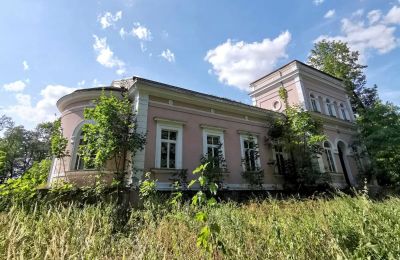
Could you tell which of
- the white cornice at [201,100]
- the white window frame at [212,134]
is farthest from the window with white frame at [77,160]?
the white window frame at [212,134]

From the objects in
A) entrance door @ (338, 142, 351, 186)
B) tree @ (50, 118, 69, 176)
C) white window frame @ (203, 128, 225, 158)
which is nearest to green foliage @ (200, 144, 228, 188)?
white window frame @ (203, 128, 225, 158)

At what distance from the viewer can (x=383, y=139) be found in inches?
672

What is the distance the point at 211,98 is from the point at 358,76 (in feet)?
69.1

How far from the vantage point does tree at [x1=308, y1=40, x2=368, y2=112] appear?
969 inches

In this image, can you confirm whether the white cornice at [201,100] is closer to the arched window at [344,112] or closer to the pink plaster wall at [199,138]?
the pink plaster wall at [199,138]

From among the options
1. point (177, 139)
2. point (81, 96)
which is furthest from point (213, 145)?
point (81, 96)

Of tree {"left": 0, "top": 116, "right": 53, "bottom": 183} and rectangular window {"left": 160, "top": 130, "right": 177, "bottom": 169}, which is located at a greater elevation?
tree {"left": 0, "top": 116, "right": 53, "bottom": 183}

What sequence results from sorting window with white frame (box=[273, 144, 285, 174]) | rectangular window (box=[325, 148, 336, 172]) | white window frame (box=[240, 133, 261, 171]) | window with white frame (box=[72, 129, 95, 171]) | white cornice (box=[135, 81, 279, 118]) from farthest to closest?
1. rectangular window (box=[325, 148, 336, 172])
2. window with white frame (box=[273, 144, 285, 174])
3. white window frame (box=[240, 133, 261, 171])
4. white cornice (box=[135, 81, 279, 118])
5. window with white frame (box=[72, 129, 95, 171])

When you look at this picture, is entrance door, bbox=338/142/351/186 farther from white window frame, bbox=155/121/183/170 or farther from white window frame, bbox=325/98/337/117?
white window frame, bbox=155/121/183/170

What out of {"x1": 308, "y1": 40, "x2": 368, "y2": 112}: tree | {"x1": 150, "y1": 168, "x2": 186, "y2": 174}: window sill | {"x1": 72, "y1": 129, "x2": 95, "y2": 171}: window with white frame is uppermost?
{"x1": 308, "y1": 40, "x2": 368, "y2": 112}: tree

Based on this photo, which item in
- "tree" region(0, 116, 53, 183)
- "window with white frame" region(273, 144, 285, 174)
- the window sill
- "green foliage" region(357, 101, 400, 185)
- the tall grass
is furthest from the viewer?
"tree" region(0, 116, 53, 183)

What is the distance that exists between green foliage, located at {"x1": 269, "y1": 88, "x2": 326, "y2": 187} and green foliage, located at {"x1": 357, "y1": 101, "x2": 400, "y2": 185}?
22.4 feet

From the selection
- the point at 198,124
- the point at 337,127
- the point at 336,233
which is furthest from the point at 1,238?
the point at 337,127

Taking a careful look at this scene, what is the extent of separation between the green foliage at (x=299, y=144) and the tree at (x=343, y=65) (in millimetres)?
14267
